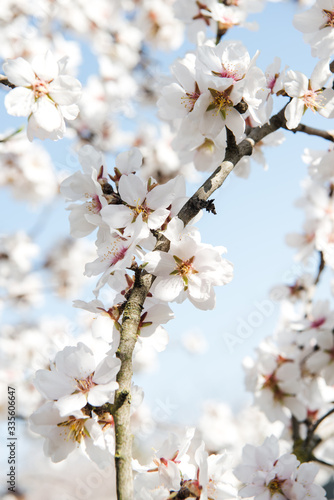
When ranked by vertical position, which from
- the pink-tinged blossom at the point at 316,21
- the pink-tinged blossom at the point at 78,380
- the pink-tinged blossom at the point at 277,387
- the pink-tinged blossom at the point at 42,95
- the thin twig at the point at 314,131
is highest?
the pink-tinged blossom at the point at 316,21

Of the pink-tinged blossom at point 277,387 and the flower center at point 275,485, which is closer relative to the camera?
the flower center at point 275,485

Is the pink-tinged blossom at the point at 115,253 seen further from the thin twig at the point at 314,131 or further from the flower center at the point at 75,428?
the thin twig at the point at 314,131

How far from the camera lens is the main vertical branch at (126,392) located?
0.71 metres

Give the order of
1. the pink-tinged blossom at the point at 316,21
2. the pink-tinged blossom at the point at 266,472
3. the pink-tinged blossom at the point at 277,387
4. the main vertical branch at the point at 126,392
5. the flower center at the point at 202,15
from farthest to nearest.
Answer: the pink-tinged blossom at the point at 277,387
the flower center at the point at 202,15
the pink-tinged blossom at the point at 316,21
the pink-tinged blossom at the point at 266,472
the main vertical branch at the point at 126,392

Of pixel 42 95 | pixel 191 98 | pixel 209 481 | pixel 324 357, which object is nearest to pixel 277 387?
pixel 324 357

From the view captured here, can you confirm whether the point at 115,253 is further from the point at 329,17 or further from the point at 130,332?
the point at 329,17

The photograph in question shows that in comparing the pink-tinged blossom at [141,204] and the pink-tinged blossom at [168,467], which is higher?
the pink-tinged blossom at [141,204]

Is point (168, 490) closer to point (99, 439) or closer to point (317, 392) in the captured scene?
point (99, 439)

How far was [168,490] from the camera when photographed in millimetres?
859

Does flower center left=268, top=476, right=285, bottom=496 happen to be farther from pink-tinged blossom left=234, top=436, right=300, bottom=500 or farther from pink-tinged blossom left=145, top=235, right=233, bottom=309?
pink-tinged blossom left=145, top=235, right=233, bottom=309

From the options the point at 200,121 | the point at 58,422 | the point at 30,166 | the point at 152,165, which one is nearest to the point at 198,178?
the point at 152,165

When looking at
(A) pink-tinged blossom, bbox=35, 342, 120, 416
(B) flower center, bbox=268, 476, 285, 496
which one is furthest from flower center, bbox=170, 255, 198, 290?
(B) flower center, bbox=268, 476, 285, 496

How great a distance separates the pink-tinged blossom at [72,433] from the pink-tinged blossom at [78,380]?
0.12 ft

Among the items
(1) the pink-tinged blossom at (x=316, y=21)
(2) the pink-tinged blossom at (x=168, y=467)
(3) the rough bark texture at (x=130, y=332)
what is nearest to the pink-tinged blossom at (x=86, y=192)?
(3) the rough bark texture at (x=130, y=332)
